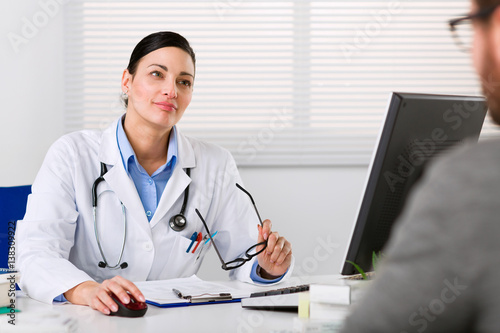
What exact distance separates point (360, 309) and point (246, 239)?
4.87 feet

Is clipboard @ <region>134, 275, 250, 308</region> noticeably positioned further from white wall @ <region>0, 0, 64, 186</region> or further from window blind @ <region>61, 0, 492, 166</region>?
white wall @ <region>0, 0, 64, 186</region>

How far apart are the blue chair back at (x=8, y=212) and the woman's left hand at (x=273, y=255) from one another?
82cm

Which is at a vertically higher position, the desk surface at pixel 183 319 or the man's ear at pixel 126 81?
the man's ear at pixel 126 81

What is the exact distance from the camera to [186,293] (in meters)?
1.38

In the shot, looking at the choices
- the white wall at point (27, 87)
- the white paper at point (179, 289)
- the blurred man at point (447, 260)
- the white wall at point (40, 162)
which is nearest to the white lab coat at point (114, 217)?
the white paper at point (179, 289)

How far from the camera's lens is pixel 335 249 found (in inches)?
107

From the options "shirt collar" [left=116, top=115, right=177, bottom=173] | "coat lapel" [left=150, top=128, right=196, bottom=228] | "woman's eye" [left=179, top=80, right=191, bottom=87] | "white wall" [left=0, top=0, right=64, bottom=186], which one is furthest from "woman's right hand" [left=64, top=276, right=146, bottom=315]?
"white wall" [left=0, top=0, right=64, bottom=186]

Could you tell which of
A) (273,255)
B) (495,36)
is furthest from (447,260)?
(273,255)

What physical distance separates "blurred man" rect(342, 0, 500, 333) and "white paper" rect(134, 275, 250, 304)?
3.01ft

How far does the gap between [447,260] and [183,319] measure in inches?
32.6

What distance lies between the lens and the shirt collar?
1.87m

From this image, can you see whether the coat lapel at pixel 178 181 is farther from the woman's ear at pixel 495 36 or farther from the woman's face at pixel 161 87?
the woman's ear at pixel 495 36

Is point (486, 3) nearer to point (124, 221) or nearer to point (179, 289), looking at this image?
point (179, 289)

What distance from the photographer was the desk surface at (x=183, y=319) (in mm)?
1088
